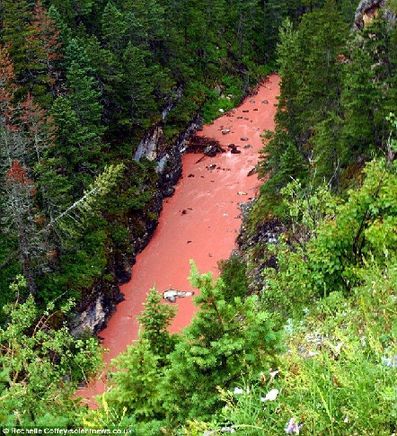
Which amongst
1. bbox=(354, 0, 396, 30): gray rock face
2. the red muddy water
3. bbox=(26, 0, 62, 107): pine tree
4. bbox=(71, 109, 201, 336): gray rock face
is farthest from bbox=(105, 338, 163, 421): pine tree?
bbox=(354, 0, 396, 30): gray rock face

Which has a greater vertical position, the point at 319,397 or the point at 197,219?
the point at 319,397

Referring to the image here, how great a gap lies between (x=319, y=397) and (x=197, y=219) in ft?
119

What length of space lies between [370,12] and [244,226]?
16656 millimetres

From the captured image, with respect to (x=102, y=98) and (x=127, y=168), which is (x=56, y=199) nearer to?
(x=127, y=168)

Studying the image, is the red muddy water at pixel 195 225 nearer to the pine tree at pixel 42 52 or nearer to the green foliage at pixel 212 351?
the pine tree at pixel 42 52

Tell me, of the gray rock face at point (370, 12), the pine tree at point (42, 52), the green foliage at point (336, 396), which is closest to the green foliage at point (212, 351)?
the green foliage at point (336, 396)

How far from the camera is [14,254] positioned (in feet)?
99.6

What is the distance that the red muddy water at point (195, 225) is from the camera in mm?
33406

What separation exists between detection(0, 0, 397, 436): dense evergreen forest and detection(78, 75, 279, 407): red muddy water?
5.87 feet

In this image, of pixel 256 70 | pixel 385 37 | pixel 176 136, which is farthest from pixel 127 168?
pixel 256 70

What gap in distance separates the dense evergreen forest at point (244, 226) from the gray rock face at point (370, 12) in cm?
18

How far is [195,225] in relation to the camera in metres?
41.2

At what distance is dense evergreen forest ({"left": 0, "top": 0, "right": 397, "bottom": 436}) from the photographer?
22.0 feet

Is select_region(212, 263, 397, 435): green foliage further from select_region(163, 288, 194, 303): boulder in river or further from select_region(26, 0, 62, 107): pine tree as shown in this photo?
select_region(26, 0, 62, 107): pine tree
